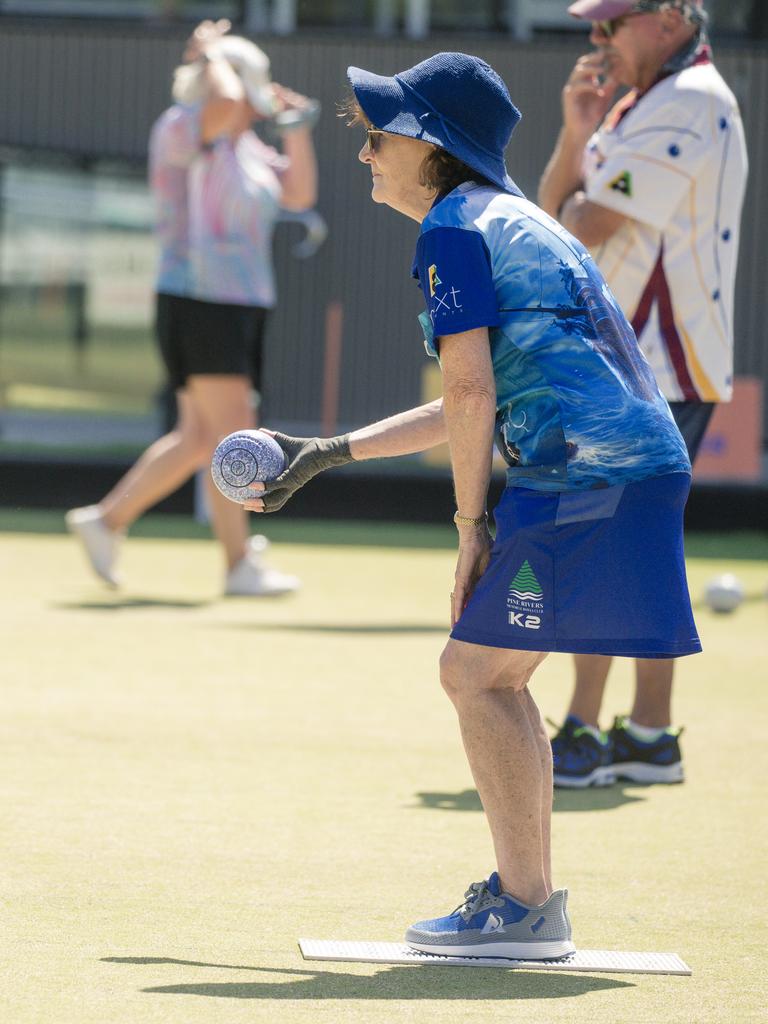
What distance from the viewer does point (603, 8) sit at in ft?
16.5

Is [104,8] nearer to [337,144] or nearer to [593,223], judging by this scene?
[337,144]

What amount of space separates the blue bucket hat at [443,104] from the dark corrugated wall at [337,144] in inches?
456

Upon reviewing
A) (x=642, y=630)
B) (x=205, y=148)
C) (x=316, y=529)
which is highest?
(x=205, y=148)

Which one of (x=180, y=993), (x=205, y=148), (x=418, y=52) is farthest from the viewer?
(x=418, y=52)

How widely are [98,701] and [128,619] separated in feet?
5.40

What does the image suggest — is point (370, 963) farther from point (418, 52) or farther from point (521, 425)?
point (418, 52)

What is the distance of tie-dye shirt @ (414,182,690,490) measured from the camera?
3266 millimetres

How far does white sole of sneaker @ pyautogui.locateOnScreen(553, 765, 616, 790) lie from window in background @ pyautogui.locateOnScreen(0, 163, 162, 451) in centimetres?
1030

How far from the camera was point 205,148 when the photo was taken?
7961 millimetres

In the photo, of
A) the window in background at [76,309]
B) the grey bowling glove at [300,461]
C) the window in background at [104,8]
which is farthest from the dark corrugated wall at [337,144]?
the grey bowling glove at [300,461]

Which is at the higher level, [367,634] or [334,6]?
[334,6]

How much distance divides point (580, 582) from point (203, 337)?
15.7ft

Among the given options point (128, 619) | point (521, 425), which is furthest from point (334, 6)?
point (521, 425)

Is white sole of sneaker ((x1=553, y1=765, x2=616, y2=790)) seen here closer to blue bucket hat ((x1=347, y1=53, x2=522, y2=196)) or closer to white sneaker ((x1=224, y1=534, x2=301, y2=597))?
blue bucket hat ((x1=347, y1=53, x2=522, y2=196))
